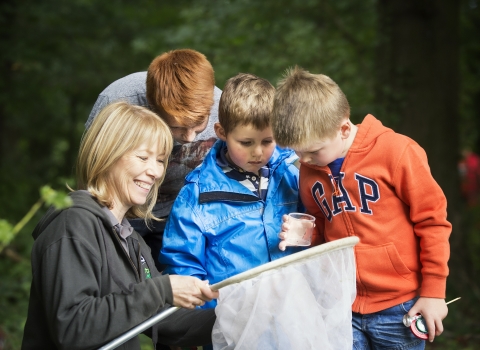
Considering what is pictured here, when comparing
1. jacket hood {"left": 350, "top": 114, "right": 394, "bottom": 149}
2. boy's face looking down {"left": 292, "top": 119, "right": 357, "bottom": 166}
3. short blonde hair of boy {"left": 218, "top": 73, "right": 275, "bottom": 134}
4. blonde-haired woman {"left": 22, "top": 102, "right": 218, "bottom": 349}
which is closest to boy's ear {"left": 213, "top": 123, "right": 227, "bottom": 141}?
short blonde hair of boy {"left": 218, "top": 73, "right": 275, "bottom": 134}

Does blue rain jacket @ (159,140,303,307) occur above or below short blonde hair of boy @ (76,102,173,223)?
below

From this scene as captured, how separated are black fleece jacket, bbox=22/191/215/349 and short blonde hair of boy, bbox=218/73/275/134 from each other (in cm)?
76

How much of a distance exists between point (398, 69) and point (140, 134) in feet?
15.0

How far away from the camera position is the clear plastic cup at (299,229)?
111 inches

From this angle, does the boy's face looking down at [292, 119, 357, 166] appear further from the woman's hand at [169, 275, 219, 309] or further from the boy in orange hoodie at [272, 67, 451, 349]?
the woman's hand at [169, 275, 219, 309]

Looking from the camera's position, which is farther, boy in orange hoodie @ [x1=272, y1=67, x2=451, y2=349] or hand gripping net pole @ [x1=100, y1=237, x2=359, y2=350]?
boy in orange hoodie @ [x1=272, y1=67, x2=451, y2=349]

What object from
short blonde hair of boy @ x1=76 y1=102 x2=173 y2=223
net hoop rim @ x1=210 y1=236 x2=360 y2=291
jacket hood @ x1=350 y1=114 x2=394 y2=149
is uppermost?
short blonde hair of boy @ x1=76 y1=102 x2=173 y2=223

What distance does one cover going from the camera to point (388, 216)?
8.94 feet

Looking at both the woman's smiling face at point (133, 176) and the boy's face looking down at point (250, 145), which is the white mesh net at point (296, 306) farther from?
the boy's face looking down at point (250, 145)

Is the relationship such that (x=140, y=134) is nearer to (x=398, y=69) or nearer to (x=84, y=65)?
(x=398, y=69)

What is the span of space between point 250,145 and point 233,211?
303 millimetres

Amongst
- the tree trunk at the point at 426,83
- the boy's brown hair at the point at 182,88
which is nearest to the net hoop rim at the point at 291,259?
the boy's brown hair at the point at 182,88

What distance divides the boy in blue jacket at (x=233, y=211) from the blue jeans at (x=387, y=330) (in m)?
0.44

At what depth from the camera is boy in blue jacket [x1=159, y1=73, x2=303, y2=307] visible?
291 centimetres
